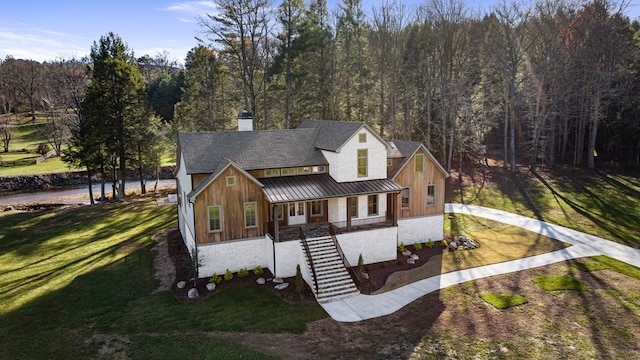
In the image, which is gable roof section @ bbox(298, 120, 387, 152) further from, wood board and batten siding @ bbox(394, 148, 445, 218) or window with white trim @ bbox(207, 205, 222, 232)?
window with white trim @ bbox(207, 205, 222, 232)

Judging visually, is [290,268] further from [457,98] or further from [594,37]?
[594,37]

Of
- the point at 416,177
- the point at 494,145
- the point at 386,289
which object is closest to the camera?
the point at 386,289

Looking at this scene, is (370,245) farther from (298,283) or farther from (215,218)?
(215,218)

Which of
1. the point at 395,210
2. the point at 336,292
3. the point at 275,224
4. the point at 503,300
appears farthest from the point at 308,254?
the point at 503,300

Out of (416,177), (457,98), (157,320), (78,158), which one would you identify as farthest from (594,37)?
(78,158)

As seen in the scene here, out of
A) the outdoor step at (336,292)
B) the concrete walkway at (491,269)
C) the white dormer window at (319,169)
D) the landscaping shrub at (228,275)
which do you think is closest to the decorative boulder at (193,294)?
the landscaping shrub at (228,275)
